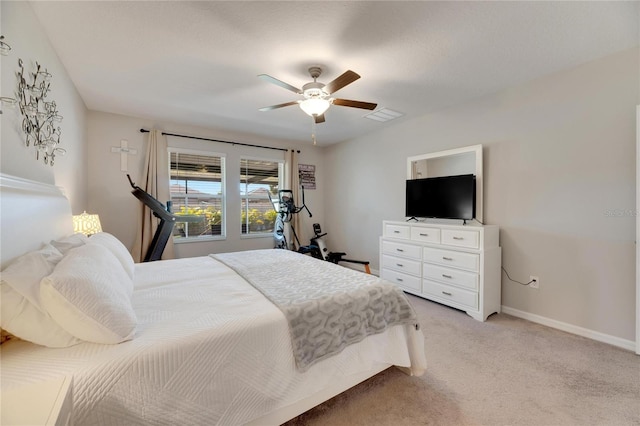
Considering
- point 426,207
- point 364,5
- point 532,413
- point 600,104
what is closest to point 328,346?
point 532,413

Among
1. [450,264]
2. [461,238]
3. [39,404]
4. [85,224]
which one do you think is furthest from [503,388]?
[85,224]

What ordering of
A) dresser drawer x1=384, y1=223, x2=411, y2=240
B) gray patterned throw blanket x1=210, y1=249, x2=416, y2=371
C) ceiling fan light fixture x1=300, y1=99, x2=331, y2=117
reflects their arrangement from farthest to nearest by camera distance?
dresser drawer x1=384, y1=223, x2=411, y2=240 < ceiling fan light fixture x1=300, y1=99, x2=331, y2=117 < gray patterned throw blanket x1=210, y1=249, x2=416, y2=371

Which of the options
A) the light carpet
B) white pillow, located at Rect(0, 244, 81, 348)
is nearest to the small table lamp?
white pillow, located at Rect(0, 244, 81, 348)

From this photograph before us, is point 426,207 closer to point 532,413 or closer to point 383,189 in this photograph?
point 383,189

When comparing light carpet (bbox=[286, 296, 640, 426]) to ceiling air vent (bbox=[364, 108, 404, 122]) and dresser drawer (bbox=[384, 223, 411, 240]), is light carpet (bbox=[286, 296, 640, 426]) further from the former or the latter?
ceiling air vent (bbox=[364, 108, 404, 122])

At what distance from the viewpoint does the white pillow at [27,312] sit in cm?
92

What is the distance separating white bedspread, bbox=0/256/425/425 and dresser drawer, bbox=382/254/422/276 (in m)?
1.84

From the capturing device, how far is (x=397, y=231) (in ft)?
11.8

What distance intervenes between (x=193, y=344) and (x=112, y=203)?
11.6ft

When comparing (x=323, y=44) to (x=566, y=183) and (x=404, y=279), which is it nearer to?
(x=566, y=183)

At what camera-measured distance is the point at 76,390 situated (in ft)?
2.79

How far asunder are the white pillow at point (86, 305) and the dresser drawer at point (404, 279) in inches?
121

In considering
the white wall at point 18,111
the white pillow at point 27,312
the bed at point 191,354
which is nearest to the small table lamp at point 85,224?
the white wall at point 18,111

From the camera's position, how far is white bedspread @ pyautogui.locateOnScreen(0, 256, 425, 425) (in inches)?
35.2
